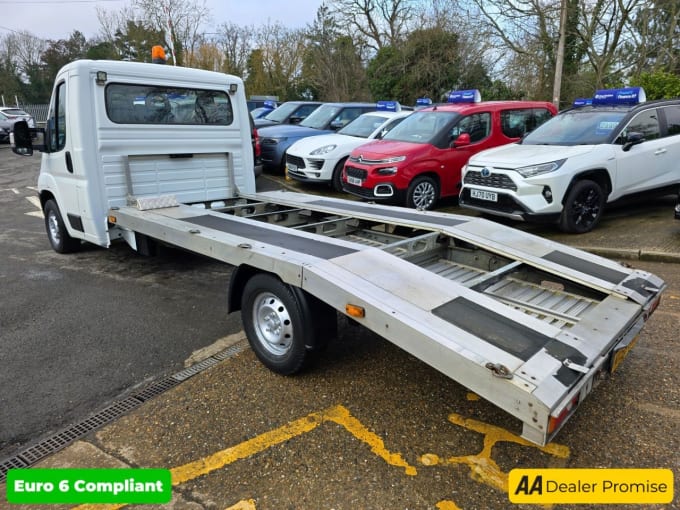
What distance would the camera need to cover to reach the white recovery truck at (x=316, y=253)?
7.16ft

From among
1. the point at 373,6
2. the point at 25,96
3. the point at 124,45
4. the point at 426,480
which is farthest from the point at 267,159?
the point at 25,96

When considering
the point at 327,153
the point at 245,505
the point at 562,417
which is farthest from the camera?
the point at 327,153

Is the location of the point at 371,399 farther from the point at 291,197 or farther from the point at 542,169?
the point at 542,169

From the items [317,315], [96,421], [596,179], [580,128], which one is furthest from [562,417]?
[580,128]

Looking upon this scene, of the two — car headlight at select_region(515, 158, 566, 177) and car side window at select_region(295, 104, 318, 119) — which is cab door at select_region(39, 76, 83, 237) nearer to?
car headlight at select_region(515, 158, 566, 177)

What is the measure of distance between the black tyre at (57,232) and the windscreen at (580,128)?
6.71 metres

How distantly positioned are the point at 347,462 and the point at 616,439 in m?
1.51

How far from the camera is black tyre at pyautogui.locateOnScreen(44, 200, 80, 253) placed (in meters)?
6.00

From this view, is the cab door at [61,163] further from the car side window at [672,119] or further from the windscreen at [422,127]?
the car side window at [672,119]

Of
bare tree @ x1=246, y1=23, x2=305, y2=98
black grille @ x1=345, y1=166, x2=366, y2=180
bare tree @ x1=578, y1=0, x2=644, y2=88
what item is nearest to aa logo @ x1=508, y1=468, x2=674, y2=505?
black grille @ x1=345, y1=166, x2=366, y2=180

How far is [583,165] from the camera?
6.32 meters

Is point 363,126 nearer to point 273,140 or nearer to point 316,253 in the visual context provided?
point 273,140

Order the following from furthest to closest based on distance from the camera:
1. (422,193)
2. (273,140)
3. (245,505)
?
(273,140) → (422,193) → (245,505)

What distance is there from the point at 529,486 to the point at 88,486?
2.25m
